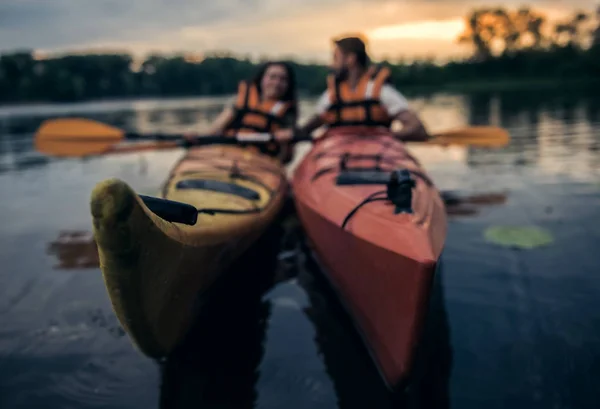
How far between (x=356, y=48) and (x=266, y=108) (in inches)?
46.4

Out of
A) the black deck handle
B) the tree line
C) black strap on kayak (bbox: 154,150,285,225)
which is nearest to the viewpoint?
the black deck handle

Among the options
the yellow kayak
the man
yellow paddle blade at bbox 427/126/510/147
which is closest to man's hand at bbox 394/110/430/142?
the man

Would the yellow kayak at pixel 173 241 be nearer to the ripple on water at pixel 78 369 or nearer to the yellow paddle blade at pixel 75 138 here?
the ripple on water at pixel 78 369

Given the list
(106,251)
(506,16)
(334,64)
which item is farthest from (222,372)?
(506,16)

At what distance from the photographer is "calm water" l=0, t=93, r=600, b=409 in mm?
2650

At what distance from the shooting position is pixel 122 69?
64875 millimetres

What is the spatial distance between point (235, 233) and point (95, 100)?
6356 centimetres

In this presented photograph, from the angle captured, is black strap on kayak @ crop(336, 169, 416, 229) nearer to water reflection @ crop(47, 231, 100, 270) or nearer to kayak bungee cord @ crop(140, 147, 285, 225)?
kayak bungee cord @ crop(140, 147, 285, 225)

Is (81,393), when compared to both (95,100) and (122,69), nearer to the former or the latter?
(95,100)

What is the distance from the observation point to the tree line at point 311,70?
50531 millimetres

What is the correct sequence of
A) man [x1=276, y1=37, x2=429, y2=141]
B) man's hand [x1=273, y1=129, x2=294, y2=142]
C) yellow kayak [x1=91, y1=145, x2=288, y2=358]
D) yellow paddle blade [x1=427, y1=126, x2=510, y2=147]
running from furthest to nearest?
yellow paddle blade [x1=427, y1=126, x2=510, y2=147] → man's hand [x1=273, y1=129, x2=294, y2=142] → man [x1=276, y1=37, x2=429, y2=141] → yellow kayak [x1=91, y1=145, x2=288, y2=358]

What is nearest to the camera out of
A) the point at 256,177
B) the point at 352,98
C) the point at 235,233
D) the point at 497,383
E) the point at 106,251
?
the point at 106,251

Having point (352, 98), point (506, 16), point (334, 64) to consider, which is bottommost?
point (352, 98)

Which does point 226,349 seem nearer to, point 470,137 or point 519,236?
point 519,236
